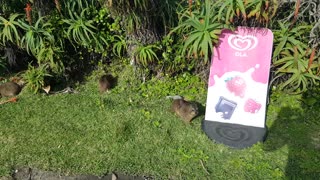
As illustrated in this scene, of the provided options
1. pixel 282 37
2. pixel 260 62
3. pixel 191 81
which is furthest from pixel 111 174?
pixel 282 37

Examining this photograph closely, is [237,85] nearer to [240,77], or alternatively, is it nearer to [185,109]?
[240,77]

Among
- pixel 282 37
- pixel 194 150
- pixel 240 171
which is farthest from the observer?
pixel 282 37

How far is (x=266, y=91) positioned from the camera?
12.4 ft

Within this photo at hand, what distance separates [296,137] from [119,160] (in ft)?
6.07

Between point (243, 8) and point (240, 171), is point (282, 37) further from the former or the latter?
point (240, 171)

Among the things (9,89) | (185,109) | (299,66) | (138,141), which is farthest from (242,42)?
(9,89)

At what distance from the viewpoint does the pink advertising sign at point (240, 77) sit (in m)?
3.76

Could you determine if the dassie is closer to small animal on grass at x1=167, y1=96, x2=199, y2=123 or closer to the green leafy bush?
small animal on grass at x1=167, y1=96, x2=199, y2=123

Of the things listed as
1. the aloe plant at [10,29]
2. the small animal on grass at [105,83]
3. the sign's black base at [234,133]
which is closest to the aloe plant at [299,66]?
the sign's black base at [234,133]

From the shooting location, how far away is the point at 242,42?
378cm

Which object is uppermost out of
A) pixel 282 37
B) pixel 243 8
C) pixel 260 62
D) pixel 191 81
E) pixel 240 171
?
pixel 243 8

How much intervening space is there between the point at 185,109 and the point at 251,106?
2.32 ft

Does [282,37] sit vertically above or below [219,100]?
above

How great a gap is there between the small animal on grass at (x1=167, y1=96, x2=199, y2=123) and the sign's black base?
0.16 m
